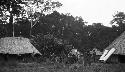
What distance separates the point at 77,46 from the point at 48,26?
647 inches

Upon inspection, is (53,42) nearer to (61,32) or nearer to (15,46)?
(15,46)

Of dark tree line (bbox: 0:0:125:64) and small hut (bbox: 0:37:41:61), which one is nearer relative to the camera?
small hut (bbox: 0:37:41:61)

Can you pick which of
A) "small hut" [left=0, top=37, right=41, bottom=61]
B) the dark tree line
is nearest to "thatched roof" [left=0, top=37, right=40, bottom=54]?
"small hut" [left=0, top=37, right=41, bottom=61]

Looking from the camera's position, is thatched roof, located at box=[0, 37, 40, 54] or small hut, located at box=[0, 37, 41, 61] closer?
small hut, located at box=[0, 37, 41, 61]

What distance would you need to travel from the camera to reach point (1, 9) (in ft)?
36.1

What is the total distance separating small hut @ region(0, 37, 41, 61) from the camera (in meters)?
33.4

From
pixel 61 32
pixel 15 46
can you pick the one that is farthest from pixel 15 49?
pixel 61 32

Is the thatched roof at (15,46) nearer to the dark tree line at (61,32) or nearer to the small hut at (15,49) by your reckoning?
the small hut at (15,49)

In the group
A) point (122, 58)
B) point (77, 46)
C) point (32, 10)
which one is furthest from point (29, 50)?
point (77, 46)

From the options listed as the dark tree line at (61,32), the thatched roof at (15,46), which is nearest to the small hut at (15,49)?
the thatched roof at (15,46)

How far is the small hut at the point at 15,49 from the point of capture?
1315 inches

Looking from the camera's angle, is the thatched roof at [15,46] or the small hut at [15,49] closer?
the small hut at [15,49]

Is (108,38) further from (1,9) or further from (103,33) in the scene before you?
(1,9)

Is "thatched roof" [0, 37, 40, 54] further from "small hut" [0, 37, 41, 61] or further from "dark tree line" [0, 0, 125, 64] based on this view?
"dark tree line" [0, 0, 125, 64]
